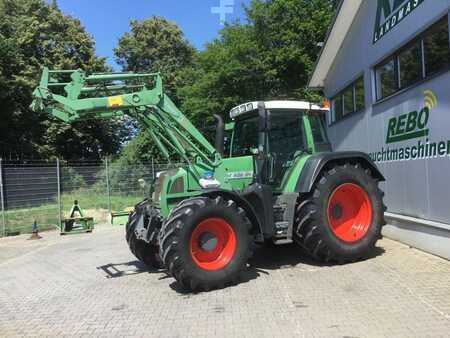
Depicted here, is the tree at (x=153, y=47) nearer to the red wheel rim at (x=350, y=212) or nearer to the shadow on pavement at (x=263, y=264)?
the shadow on pavement at (x=263, y=264)

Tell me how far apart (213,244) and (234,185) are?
1342 millimetres

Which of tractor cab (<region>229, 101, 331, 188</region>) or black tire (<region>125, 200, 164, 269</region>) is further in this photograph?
black tire (<region>125, 200, 164, 269</region>)

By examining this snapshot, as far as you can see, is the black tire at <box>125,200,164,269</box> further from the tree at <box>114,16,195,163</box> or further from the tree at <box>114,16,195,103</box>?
the tree at <box>114,16,195,103</box>

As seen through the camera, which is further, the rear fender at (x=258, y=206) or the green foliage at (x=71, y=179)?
the green foliage at (x=71, y=179)

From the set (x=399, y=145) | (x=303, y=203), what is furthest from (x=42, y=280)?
(x=399, y=145)

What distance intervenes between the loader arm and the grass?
953 centimetres

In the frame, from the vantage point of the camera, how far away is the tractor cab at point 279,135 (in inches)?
314

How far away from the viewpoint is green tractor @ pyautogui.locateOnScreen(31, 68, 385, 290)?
6.84 m

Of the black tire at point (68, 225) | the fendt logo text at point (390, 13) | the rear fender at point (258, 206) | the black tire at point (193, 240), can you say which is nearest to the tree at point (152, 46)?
the black tire at point (68, 225)

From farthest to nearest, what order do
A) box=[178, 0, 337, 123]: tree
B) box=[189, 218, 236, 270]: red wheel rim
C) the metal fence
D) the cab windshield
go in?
box=[178, 0, 337, 123]: tree
the metal fence
the cab windshield
box=[189, 218, 236, 270]: red wheel rim

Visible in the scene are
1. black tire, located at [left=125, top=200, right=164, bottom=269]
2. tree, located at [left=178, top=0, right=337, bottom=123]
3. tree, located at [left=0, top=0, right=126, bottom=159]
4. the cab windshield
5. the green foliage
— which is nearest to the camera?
the cab windshield

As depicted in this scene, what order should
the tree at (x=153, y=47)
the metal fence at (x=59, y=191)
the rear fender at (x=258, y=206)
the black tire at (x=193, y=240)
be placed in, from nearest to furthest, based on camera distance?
1. the black tire at (x=193, y=240)
2. the rear fender at (x=258, y=206)
3. the metal fence at (x=59, y=191)
4. the tree at (x=153, y=47)

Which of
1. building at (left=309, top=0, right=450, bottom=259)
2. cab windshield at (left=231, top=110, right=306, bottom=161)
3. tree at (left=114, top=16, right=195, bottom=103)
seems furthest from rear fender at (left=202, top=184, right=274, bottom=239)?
tree at (left=114, top=16, right=195, bottom=103)

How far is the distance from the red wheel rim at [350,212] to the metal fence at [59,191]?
7.48 metres
